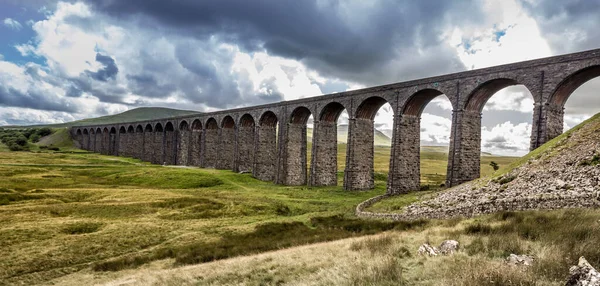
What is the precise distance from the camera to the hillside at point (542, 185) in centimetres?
1639

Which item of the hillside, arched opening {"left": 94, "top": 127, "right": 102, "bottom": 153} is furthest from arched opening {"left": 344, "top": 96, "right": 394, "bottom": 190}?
arched opening {"left": 94, "top": 127, "right": 102, "bottom": 153}

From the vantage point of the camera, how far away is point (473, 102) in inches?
1312

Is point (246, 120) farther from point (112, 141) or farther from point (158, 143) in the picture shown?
point (112, 141)

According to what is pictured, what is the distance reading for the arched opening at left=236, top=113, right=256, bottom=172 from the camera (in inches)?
2591

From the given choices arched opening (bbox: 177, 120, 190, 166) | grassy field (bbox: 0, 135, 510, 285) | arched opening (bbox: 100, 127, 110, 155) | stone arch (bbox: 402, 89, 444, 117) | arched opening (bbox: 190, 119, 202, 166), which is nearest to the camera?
grassy field (bbox: 0, 135, 510, 285)

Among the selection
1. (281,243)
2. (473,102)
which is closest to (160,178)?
(281,243)

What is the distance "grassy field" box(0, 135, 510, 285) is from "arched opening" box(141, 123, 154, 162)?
52.3 metres

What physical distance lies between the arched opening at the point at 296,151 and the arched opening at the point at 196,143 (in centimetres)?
3192

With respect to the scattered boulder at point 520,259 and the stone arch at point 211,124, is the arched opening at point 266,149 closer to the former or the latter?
the stone arch at point 211,124

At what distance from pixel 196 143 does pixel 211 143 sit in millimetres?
6484

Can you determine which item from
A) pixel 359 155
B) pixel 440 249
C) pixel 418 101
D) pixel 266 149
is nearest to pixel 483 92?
pixel 418 101

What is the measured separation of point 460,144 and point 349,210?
11945mm

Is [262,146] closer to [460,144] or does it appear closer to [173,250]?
[460,144]

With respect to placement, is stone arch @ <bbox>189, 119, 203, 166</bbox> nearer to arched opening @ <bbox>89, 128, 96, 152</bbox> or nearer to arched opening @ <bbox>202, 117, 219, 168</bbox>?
arched opening @ <bbox>202, 117, 219, 168</bbox>
